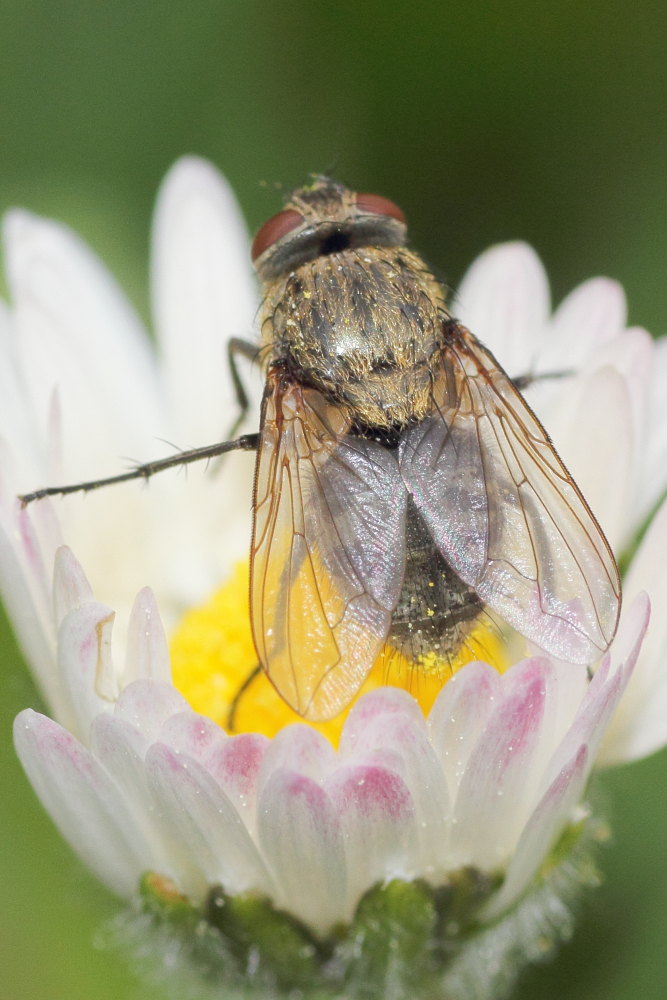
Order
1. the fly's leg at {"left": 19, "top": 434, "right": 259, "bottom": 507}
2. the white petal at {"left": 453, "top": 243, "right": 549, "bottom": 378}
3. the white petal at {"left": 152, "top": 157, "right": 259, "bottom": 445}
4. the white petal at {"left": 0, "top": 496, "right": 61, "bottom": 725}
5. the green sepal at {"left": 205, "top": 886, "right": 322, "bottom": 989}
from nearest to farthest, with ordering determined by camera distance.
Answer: the green sepal at {"left": 205, "top": 886, "right": 322, "bottom": 989} → the white petal at {"left": 0, "top": 496, "right": 61, "bottom": 725} → the fly's leg at {"left": 19, "top": 434, "right": 259, "bottom": 507} → the white petal at {"left": 453, "top": 243, "right": 549, "bottom": 378} → the white petal at {"left": 152, "top": 157, "right": 259, "bottom": 445}

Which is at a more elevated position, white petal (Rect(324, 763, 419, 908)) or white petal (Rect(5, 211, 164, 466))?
white petal (Rect(5, 211, 164, 466))

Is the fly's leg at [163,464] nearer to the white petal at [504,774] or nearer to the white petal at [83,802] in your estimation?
the white petal at [83,802]

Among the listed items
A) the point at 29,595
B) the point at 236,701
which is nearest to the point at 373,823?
the point at 236,701

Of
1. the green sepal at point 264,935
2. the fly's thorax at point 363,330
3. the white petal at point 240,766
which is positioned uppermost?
the fly's thorax at point 363,330

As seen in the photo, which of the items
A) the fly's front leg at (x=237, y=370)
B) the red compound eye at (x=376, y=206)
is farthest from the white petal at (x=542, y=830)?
the red compound eye at (x=376, y=206)

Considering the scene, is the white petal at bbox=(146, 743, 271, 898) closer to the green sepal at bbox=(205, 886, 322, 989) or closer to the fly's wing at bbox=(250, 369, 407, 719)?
the green sepal at bbox=(205, 886, 322, 989)

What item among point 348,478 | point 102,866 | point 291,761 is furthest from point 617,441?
point 102,866

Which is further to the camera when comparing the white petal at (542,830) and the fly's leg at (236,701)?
the fly's leg at (236,701)

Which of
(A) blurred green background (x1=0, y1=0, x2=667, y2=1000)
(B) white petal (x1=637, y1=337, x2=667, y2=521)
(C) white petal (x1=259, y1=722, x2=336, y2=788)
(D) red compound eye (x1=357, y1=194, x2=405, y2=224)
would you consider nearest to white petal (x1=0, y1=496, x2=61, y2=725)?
(C) white petal (x1=259, y1=722, x2=336, y2=788)

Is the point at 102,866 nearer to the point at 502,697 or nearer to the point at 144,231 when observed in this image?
the point at 502,697
